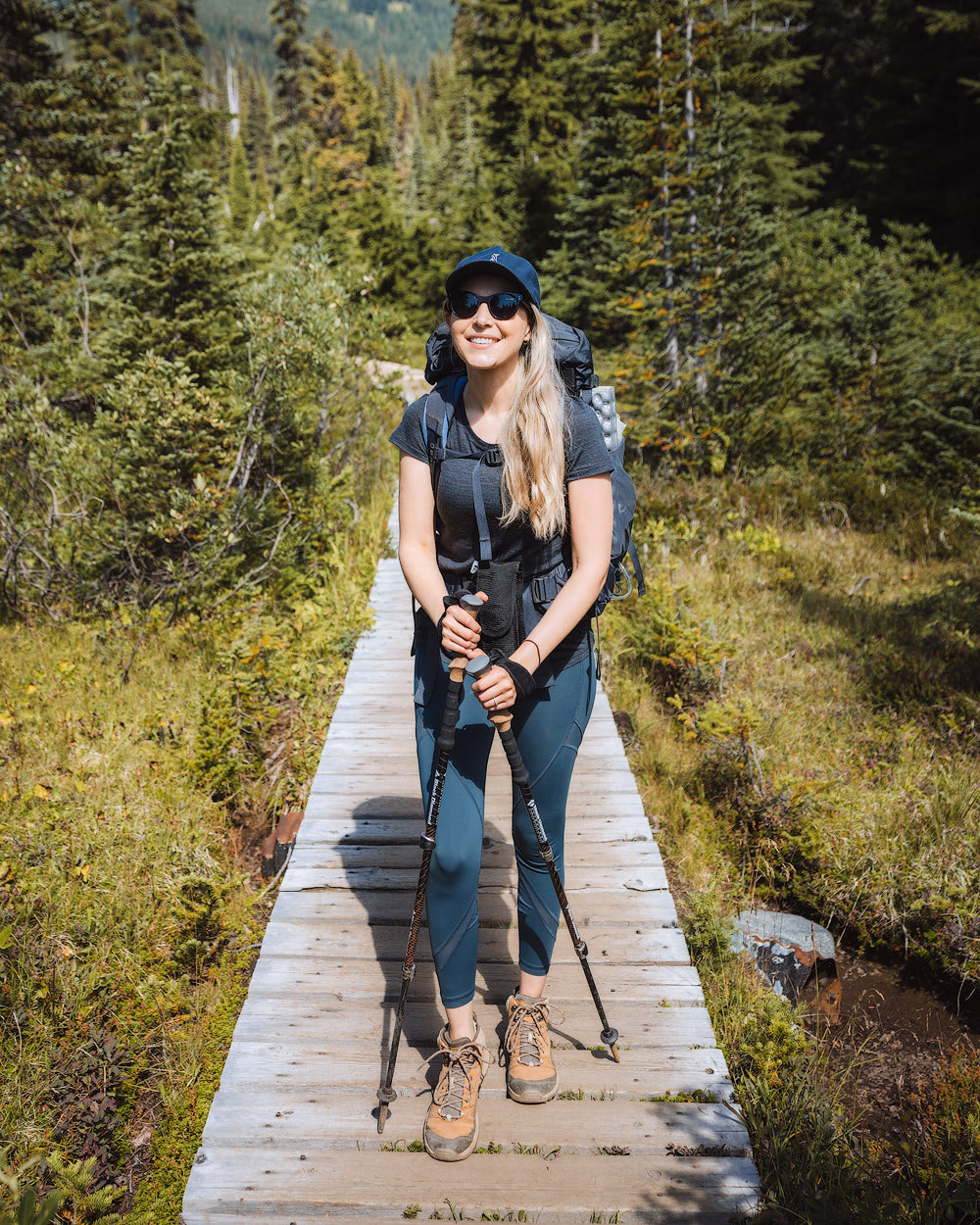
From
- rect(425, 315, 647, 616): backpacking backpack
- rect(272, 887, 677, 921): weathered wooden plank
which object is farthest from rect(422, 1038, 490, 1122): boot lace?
rect(425, 315, 647, 616): backpacking backpack

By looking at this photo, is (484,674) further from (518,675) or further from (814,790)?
(814,790)

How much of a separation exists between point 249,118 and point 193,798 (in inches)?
3151

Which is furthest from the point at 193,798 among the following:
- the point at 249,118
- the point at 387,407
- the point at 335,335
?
the point at 249,118

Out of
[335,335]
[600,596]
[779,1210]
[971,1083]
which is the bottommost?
[971,1083]

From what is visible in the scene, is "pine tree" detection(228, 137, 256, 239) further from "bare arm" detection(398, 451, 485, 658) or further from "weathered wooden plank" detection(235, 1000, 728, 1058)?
"weathered wooden plank" detection(235, 1000, 728, 1058)

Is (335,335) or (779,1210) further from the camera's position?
(335,335)

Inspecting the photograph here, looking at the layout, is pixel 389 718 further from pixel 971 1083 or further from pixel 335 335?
pixel 335 335

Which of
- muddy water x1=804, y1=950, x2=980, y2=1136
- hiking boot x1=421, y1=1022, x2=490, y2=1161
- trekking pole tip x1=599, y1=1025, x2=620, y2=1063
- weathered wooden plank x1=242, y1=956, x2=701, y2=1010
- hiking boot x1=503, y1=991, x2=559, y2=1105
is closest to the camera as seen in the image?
hiking boot x1=421, y1=1022, x2=490, y2=1161

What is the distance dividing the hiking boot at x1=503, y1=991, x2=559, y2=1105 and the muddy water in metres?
1.51

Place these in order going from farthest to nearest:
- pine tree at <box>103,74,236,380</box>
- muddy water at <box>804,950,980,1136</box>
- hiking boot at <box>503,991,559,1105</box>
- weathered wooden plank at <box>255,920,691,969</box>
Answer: pine tree at <box>103,74,236,380</box>
muddy water at <box>804,950,980,1136</box>
weathered wooden plank at <box>255,920,691,969</box>
hiking boot at <box>503,991,559,1105</box>

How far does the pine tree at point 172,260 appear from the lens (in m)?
8.20

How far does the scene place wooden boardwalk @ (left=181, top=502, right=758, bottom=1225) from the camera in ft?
7.54

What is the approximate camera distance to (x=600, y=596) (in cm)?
246

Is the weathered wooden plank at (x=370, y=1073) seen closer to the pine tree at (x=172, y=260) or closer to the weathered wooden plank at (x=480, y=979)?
the weathered wooden plank at (x=480, y=979)
